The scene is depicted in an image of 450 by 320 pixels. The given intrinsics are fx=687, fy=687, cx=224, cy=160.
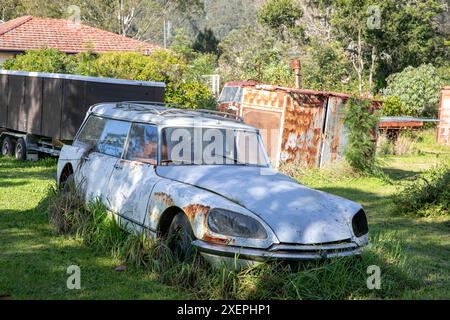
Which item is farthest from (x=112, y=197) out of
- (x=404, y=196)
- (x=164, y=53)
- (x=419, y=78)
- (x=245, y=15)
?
(x=245, y=15)

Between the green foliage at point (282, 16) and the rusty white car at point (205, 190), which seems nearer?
the rusty white car at point (205, 190)

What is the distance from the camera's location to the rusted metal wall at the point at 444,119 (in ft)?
88.8

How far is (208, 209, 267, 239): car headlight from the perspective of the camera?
6082 mm

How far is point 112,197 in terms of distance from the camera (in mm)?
7867

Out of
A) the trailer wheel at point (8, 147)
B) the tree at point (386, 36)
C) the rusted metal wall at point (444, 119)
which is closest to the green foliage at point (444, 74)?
the tree at point (386, 36)

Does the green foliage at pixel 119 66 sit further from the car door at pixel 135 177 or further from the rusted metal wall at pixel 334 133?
the car door at pixel 135 177

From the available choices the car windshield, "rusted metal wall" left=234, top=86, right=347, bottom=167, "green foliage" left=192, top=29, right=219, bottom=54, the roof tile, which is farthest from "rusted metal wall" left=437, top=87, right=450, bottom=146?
"green foliage" left=192, top=29, right=219, bottom=54

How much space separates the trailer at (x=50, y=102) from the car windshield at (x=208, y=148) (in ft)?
25.8

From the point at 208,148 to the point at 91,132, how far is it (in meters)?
2.19

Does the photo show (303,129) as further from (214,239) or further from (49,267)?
(214,239)

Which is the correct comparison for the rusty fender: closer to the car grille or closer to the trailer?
the car grille

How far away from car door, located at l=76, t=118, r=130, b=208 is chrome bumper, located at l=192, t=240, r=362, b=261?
7.38ft

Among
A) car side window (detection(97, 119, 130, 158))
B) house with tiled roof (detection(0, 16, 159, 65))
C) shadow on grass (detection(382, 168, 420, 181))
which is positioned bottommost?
shadow on grass (detection(382, 168, 420, 181))
